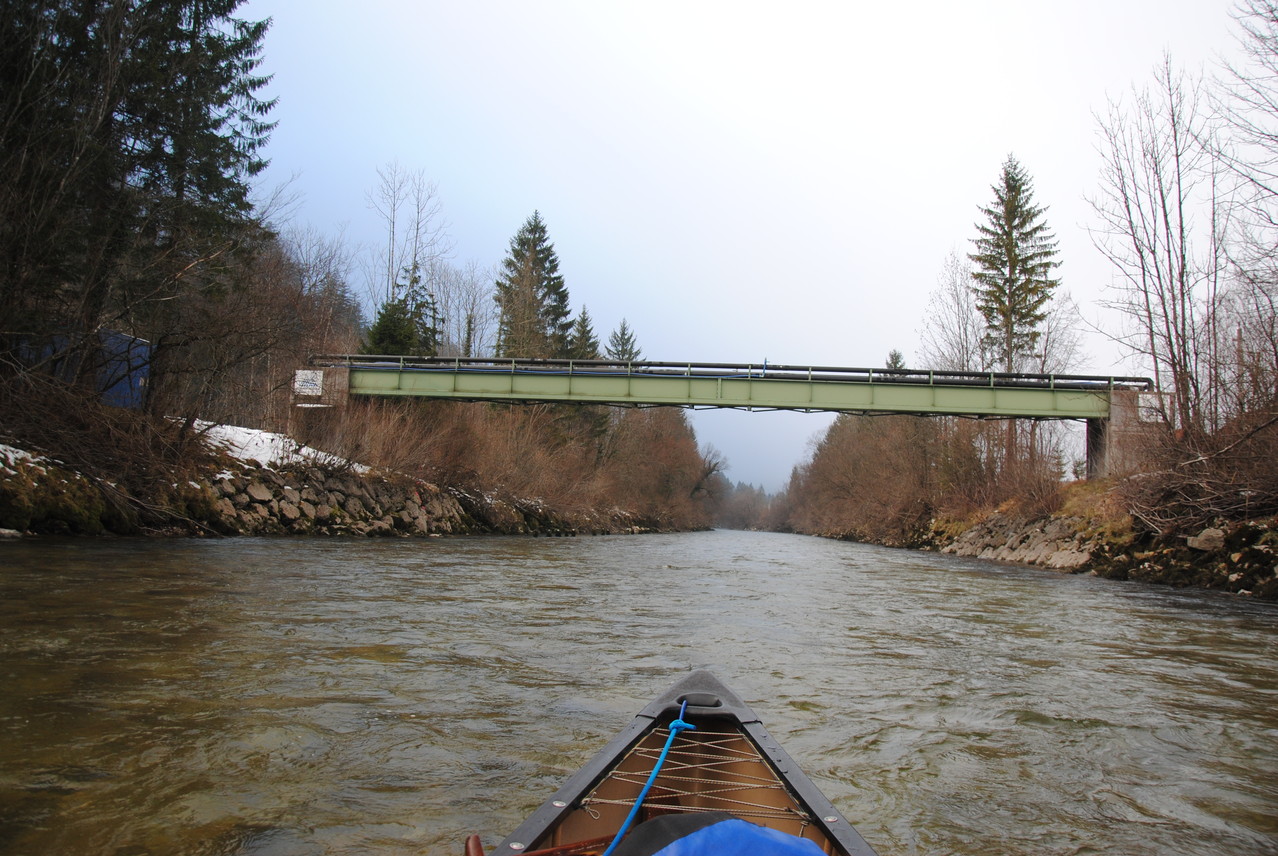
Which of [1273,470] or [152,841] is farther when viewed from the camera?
[1273,470]

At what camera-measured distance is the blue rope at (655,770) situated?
2.25m

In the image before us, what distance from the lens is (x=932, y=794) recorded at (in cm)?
366

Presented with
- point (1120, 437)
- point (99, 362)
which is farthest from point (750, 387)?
point (99, 362)

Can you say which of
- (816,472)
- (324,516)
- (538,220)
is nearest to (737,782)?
(324,516)

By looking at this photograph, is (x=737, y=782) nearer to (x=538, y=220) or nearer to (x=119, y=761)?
(x=119, y=761)

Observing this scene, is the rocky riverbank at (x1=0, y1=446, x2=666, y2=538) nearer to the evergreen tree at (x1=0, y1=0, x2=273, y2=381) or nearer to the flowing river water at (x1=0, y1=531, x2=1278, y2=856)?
the evergreen tree at (x1=0, y1=0, x2=273, y2=381)

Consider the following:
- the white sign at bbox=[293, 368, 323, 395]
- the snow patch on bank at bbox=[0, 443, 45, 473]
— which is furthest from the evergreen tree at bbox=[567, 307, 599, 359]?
the snow patch on bank at bbox=[0, 443, 45, 473]

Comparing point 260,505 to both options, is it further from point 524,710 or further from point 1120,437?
point 1120,437

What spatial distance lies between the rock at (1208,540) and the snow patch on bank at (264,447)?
19440 mm

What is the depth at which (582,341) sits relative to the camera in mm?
49875

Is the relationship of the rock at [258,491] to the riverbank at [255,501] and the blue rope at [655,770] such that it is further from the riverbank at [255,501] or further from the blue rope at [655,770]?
the blue rope at [655,770]

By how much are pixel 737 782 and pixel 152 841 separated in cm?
217

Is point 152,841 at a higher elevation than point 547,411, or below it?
below

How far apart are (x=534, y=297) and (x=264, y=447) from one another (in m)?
22.2
